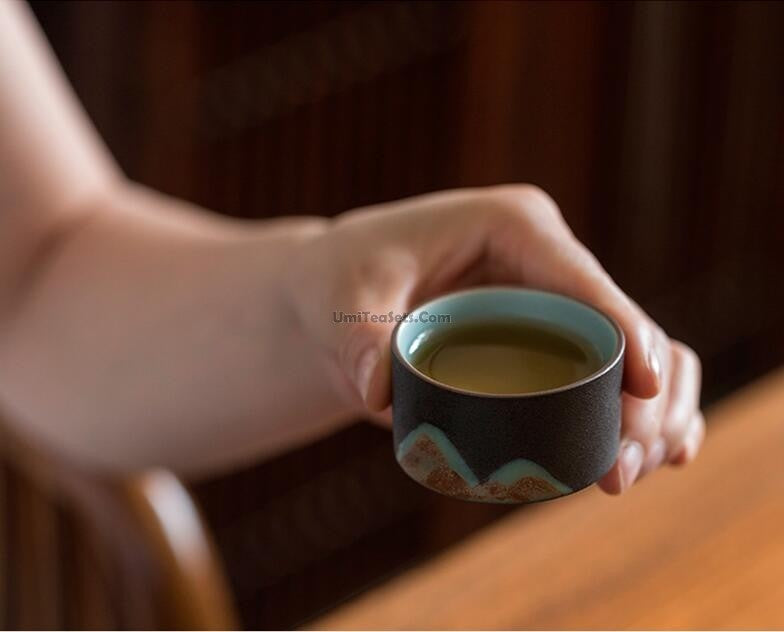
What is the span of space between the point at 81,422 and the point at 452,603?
34cm

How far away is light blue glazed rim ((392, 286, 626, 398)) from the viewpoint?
0.62m

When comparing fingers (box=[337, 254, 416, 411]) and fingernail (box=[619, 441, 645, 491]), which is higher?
fingers (box=[337, 254, 416, 411])

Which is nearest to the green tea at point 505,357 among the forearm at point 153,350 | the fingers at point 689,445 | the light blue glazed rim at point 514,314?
the light blue glazed rim at point 514,314

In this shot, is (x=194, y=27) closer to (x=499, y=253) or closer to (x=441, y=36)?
(x=441, y=36)

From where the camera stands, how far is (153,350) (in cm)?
96

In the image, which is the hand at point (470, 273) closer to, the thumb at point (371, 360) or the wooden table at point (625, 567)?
the thumb at point (371, 360)

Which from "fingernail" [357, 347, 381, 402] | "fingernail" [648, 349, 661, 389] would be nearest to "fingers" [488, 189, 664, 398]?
"fingernail" [648, 349, 661, 389]

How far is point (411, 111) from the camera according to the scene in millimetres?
1659

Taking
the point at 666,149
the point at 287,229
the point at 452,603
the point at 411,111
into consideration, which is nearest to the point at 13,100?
the point at 287,229

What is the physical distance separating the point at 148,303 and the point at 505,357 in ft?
1.27

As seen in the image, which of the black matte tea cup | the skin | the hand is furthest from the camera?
the skin

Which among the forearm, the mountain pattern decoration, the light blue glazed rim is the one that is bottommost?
the forearm

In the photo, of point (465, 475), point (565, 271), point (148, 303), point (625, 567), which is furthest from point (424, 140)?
point (465, 475)

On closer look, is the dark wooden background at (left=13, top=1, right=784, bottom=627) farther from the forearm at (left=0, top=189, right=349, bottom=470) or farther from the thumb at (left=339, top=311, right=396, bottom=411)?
the thumb at (left=339, top=311, right=396, bottom=411)
